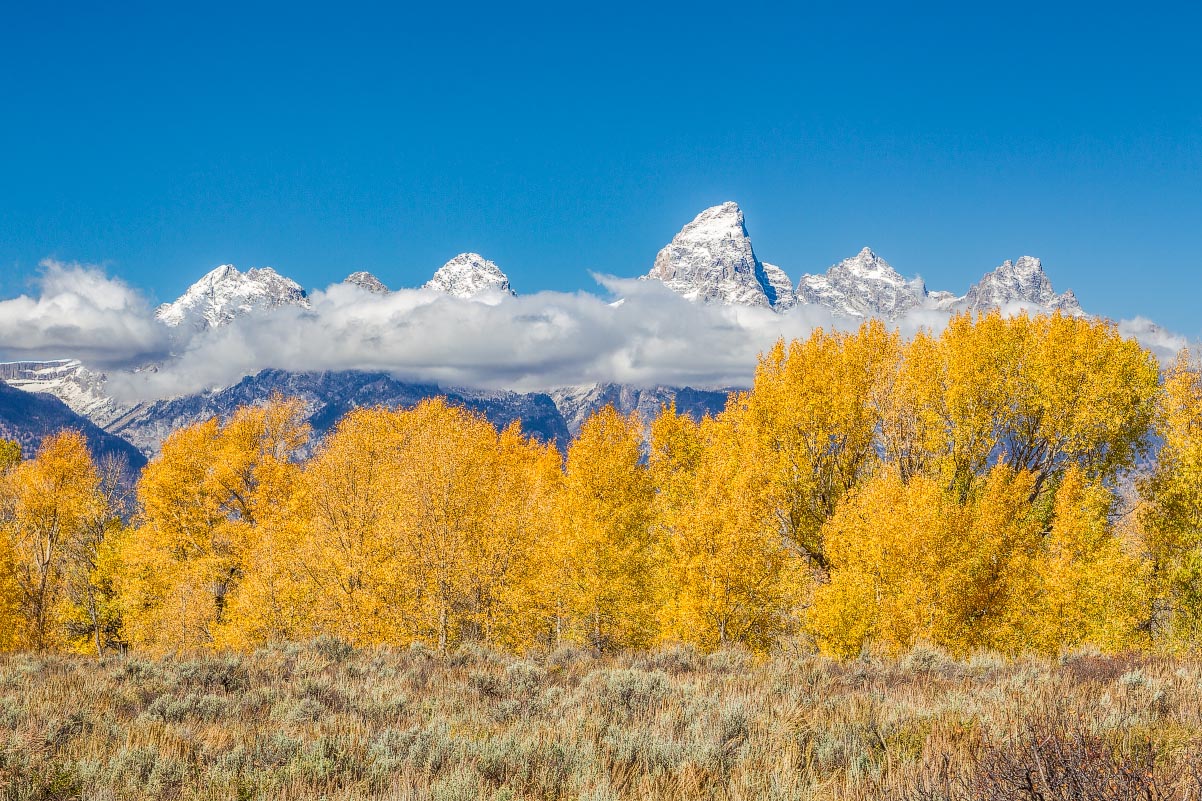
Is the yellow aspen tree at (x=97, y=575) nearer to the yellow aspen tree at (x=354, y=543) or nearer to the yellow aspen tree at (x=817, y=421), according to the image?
the yellow aspen tree at (x=354, y=543)

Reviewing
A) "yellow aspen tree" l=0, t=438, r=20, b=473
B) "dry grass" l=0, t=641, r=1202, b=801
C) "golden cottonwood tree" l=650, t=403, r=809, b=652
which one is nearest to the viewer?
"dry grass" l=0, t=641, r=1202, b=801

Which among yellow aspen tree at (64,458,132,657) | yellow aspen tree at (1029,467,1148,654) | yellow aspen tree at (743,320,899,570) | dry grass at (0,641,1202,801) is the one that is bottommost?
yellow aspen tree at (64,458,132,657)

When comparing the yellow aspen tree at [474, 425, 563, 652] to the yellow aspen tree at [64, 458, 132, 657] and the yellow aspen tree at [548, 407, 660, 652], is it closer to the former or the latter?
the yellow aspen tree at [548, 407, 660, 652]

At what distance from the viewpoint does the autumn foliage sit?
27.5 m

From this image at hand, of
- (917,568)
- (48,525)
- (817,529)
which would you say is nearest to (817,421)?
(817,529)

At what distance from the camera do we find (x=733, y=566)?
28.4m

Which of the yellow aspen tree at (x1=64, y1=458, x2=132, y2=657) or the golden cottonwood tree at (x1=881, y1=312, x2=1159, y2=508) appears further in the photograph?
the yellow aspen tree at (x1=64, y1=458, x2=132, y2=657)

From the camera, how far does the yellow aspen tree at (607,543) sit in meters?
35.4

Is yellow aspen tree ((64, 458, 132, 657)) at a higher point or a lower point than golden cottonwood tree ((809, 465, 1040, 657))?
lower

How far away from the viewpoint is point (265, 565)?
1212 inches

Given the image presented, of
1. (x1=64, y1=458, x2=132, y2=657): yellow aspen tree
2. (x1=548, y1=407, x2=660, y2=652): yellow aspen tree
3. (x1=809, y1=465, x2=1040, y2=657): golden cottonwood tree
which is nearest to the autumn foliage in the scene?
(x1=809, y1=465, x2=1040, y2=657): golden cottonwood tree

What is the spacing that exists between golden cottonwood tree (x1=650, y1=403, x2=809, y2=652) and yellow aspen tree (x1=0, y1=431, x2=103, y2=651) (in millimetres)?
33390

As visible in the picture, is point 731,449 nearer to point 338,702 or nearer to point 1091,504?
point 1091,504

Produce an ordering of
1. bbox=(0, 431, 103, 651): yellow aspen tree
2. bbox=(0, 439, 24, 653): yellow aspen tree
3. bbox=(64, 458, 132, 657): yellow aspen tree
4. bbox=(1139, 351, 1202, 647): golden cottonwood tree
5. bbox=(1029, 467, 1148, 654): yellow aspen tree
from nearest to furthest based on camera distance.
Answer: bbox=(1139, 351, 1202, 647): golden cottonwood tree → bbox=(1029, 467, 1148, 654): yellow aspen tree → bbox=(0, 439, 24, 653): yellow aspen tree → bbox=(0, 431, 103, 651): yellow aspen tree → bbox=(64, 458, 132, 657): yellow aspen tree
